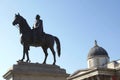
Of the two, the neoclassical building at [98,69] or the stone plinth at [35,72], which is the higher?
the neoclassical building at [98,69]

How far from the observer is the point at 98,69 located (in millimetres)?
63969

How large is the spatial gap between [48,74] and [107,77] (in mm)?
48411

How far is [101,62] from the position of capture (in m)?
76.3

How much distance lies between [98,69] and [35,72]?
47039mm

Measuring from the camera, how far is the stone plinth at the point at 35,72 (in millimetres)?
17312

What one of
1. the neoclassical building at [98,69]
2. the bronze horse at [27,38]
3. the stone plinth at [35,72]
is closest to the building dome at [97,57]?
the neoclassical building at [98,69]

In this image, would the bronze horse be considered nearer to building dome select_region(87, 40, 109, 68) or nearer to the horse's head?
the horse's head

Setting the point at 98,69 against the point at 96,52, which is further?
the point at 96,52

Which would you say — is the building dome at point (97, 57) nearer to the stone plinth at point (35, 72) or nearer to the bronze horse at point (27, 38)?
the bronze horse at point (27, 38)

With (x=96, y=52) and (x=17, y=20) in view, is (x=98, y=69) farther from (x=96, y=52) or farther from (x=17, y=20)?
(x=17, y=20)

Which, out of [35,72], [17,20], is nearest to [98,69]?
[17,20]

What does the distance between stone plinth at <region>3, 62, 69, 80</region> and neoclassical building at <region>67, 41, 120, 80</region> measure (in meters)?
45.9

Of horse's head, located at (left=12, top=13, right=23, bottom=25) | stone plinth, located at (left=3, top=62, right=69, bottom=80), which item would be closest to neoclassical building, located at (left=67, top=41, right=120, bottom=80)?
stone plinth, located at (left=3, top=62, right=69, bottom=80)

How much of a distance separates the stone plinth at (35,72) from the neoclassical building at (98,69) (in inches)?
1809
